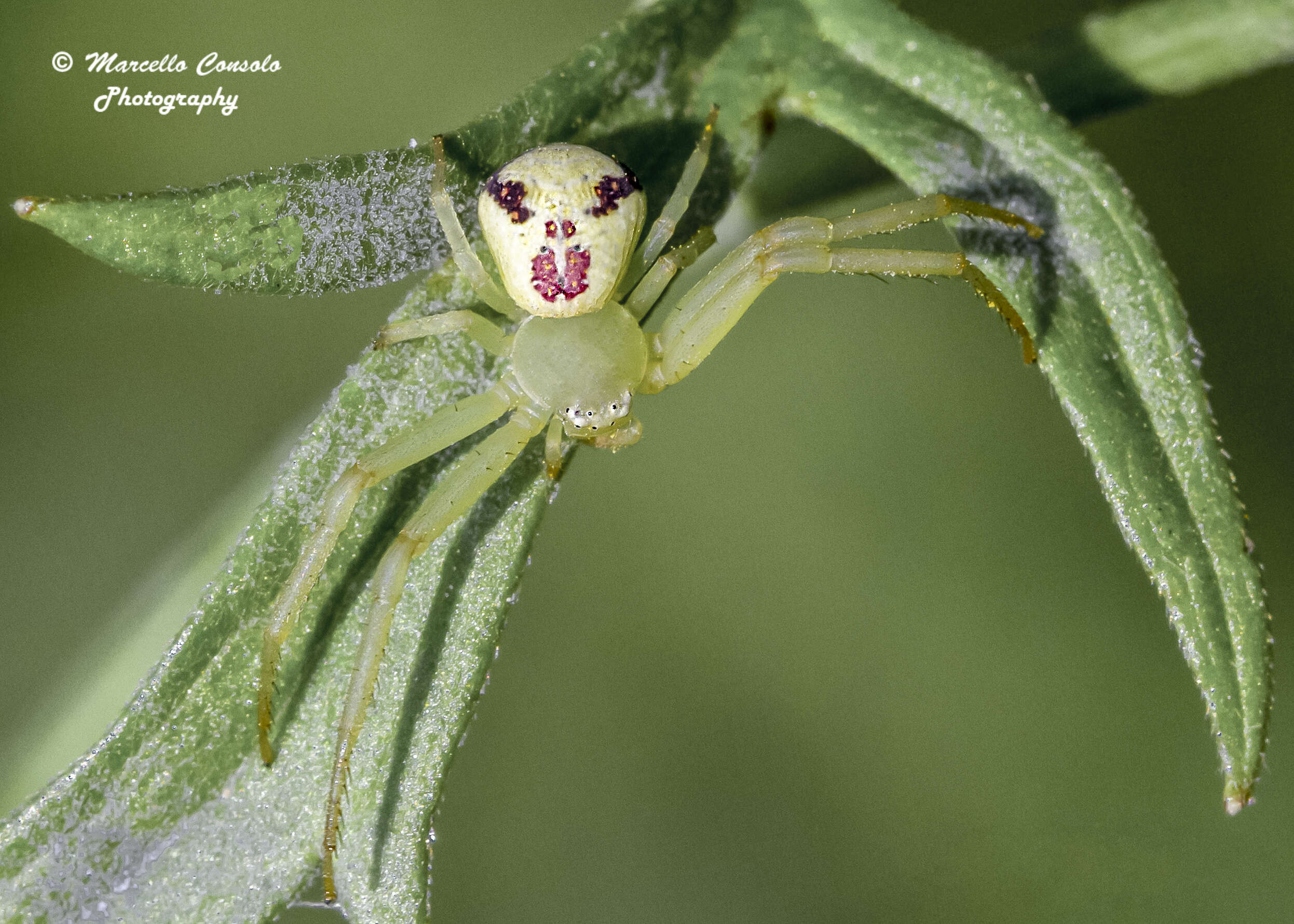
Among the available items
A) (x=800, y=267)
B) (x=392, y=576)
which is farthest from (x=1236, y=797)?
(x=392, y=576)

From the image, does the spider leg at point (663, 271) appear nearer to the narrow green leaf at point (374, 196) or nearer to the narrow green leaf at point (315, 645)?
the narrow green leaf at point (374, 196)

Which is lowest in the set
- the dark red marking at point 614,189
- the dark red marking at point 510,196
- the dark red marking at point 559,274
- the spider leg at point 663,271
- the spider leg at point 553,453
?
the spider leg at point 553,453

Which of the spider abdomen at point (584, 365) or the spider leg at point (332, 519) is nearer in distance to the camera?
the spider leg at point (332, 519)

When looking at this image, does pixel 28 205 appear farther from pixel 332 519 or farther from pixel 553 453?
pixel 553 453

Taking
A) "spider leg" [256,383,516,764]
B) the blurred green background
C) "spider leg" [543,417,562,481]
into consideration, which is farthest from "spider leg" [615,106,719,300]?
the blurred green background

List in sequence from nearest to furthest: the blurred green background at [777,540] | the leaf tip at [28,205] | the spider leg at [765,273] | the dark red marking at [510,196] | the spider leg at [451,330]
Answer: the leaf tip at [28,205], the spider leg at [451,330], the dark red marking at [510,196], the spider leg at [765,273], the blurred green background at [777,540]

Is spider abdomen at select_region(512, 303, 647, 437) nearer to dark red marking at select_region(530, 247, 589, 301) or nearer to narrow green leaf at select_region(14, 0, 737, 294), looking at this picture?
dark red marking at select_region(530, 247, 589, 301)

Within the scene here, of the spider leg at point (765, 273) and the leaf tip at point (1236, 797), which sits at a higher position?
the spider leg at point (765, 273)

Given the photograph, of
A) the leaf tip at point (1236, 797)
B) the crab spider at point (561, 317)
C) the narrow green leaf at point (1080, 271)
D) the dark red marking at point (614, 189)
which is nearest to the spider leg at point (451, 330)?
the crab spider at point (561, 317)
